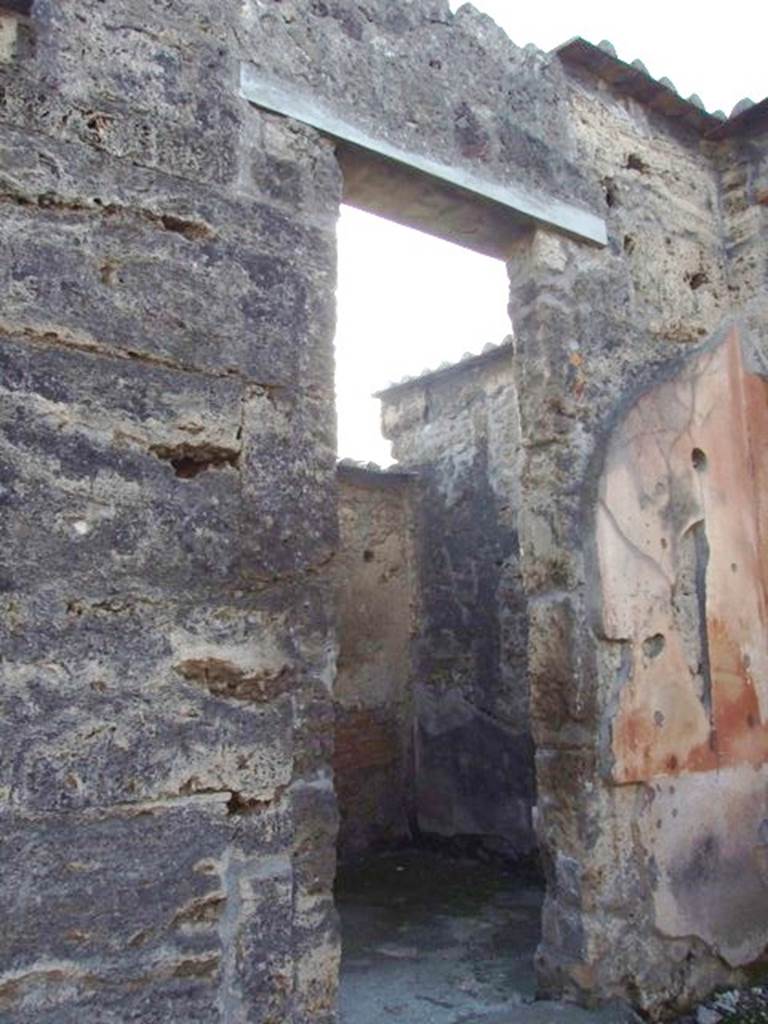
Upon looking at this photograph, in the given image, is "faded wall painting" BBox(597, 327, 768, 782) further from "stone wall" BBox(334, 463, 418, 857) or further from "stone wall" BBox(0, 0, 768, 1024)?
"stone wall" BBox(334, 463, 418, 857)

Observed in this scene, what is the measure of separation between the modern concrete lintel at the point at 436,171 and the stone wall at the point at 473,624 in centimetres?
262

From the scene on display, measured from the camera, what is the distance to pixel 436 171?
2965 millimetres

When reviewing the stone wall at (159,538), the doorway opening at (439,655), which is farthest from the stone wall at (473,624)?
the stone wall at (159,538)

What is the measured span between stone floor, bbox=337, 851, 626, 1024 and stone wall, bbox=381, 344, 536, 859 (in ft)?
1.50

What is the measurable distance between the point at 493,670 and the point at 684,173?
11.1 ft

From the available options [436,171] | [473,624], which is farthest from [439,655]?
[436,171]

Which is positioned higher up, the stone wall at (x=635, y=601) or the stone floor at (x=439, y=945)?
the stone wall at (x=635, y=601)

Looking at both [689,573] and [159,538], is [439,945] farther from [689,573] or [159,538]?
[159,538]

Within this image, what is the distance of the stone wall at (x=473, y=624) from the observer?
231 inches

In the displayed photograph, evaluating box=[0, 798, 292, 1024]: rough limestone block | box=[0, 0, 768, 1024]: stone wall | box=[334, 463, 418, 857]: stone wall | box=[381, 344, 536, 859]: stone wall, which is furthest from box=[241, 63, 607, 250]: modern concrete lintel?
box=[334, 463, 418, 857]: stone wall

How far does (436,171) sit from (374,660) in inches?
160

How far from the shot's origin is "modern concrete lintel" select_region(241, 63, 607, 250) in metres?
2.63

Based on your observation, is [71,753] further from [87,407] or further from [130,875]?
[87,407]

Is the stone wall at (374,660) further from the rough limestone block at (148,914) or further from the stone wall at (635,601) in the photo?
the rough limestone block at (148,914)
